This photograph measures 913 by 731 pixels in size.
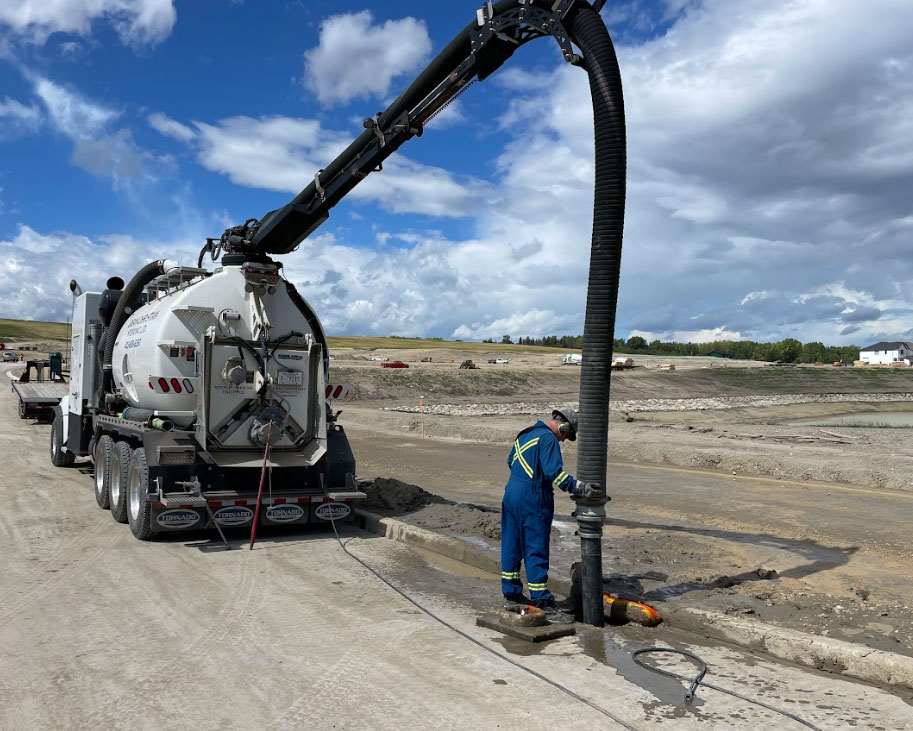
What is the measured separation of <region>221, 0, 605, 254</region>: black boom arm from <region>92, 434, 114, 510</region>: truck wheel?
3484 millimetres

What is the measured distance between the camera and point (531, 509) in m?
6.31

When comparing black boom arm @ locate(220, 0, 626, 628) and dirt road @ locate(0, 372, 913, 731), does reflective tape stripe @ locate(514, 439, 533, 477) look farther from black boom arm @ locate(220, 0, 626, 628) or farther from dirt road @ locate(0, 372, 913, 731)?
dirt road @ locate(0, 372, 913, 731)

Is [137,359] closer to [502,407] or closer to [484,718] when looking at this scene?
[484,718]

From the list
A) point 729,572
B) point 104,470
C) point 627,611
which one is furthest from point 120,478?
point 729,572

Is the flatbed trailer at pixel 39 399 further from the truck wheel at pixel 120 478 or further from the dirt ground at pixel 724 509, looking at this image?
the truck wheel at pixel 120 478

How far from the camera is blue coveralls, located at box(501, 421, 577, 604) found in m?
6.27

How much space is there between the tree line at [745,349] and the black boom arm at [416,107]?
125m

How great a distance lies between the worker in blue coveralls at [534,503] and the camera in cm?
627

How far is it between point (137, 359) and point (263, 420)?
2.25m

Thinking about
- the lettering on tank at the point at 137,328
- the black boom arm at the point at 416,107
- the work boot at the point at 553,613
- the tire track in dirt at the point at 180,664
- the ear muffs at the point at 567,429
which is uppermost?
the black boom arm at the point at 416,107

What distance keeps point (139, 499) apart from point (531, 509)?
5.39 metres

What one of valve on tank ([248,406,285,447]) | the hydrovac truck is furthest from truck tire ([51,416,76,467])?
valve on tank ([248,406,285,447])

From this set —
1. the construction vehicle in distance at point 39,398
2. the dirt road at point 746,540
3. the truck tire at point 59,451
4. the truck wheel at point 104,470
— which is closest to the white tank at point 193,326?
the truck wheel at point 104,470

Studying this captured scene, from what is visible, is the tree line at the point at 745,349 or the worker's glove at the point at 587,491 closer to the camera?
the worker's glove at the point at 587,491
